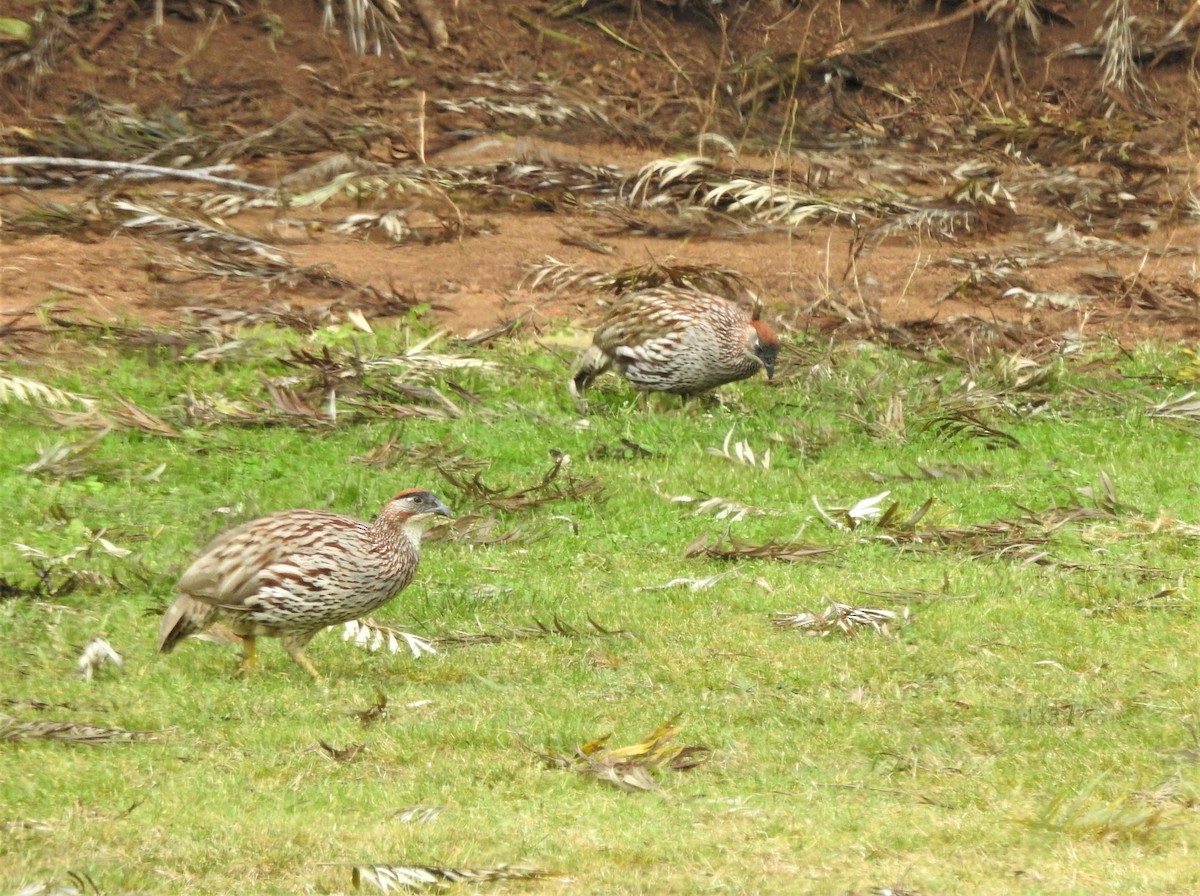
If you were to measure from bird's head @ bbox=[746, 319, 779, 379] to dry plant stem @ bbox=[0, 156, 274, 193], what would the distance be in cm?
655

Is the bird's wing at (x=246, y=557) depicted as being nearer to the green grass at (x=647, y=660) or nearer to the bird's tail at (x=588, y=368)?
the green grass at (x=647, y=660)

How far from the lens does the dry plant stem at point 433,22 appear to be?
24.0m

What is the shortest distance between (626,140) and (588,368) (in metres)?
7.44

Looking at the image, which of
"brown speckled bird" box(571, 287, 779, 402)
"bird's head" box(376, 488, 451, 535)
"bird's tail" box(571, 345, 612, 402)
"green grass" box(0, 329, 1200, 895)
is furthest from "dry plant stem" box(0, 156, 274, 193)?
"bird's head" box(376, 488, 451, 535)

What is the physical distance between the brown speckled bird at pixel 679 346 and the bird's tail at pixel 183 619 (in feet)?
21.1

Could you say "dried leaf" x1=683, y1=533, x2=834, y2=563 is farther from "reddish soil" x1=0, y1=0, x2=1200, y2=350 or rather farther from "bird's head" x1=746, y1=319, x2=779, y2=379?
"reddish soil" x1=0, y1=0, x2=1200, y2=350

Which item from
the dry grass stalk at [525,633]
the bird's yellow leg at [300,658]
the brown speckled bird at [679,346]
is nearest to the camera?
the bird's yellow leg at [300,658]

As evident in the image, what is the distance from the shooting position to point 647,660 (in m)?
9.86

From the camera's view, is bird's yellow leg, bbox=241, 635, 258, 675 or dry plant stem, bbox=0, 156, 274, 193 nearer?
bird's yellow leg, bbox=241, 635, 258, 675

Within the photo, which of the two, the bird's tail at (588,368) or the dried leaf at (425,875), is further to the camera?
the bird's tail at (588,368)

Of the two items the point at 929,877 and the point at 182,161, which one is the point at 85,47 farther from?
the point at 929,877

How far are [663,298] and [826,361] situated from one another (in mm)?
1691

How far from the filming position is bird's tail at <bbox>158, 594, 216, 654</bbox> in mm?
9250

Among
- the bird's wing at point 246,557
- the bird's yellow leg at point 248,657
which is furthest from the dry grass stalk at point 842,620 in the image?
the bird's yellow leg at point 248,657
